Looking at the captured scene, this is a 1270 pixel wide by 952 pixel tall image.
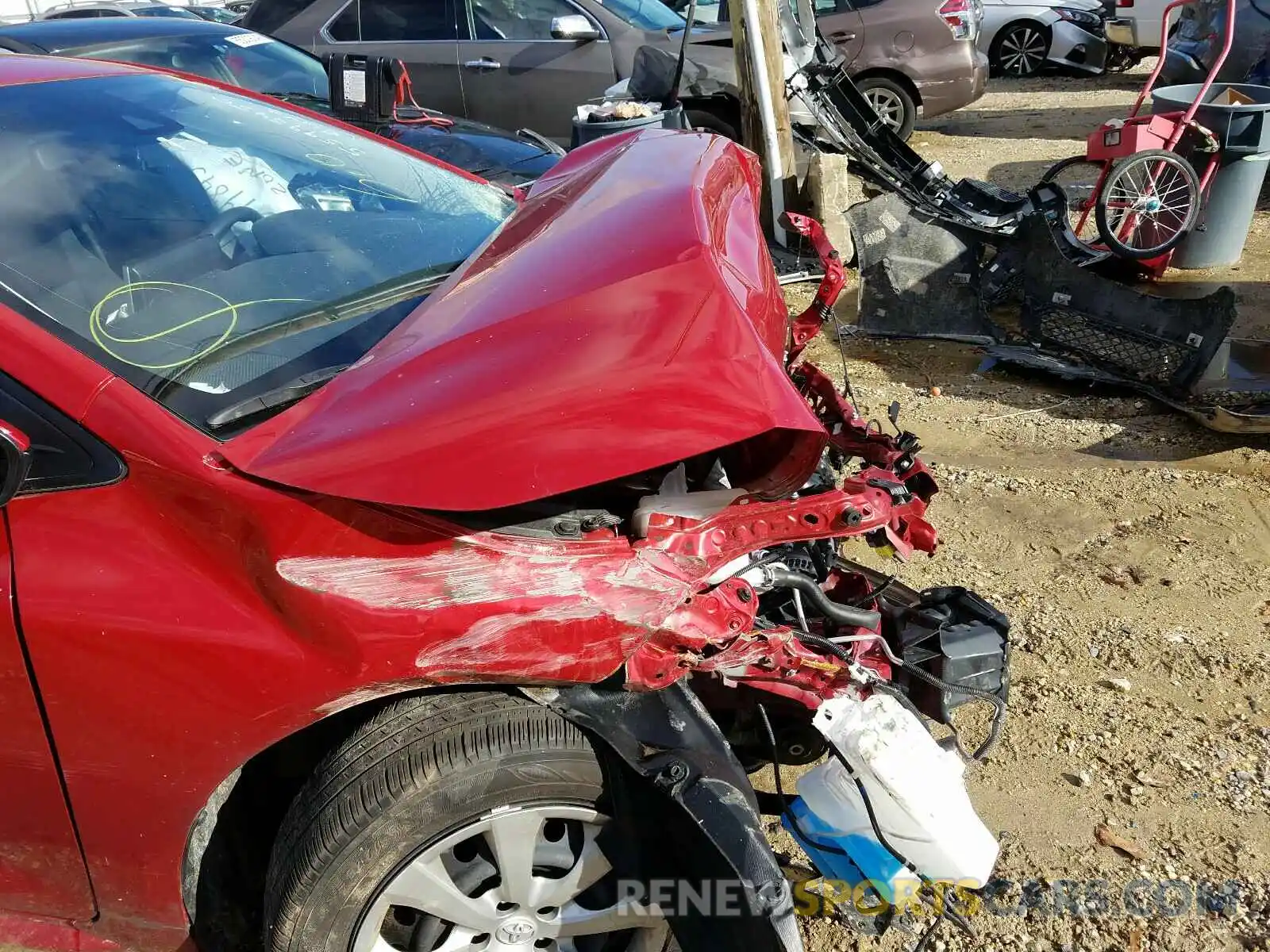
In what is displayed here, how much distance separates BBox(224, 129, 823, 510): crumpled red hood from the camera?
5.05 ft

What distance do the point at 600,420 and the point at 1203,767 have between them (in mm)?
2052

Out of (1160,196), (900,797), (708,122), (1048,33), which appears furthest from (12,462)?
(1048,33)

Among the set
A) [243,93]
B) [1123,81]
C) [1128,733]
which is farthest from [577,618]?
[1123,81]

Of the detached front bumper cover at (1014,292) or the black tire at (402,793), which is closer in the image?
the black tire at (402,793)

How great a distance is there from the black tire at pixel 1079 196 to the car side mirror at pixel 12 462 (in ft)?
18.3

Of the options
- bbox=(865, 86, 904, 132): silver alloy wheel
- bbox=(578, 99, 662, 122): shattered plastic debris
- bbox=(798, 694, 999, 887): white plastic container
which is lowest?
bbox=(798, 694, 999, 887): white plastic container

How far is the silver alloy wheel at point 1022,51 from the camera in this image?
12.5 meters

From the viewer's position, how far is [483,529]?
1687 mm

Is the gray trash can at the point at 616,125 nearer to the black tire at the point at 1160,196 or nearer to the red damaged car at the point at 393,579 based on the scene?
the black tire at the point at 1160,196

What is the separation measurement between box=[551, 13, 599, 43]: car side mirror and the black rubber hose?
5.71 metres

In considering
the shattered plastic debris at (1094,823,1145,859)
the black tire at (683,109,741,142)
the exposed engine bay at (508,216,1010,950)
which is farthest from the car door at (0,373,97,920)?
the black tire at (683,109,741,142)

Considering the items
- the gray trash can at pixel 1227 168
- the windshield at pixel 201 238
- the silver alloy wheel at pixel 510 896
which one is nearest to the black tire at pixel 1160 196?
the gray trash can at pixel 1227 168

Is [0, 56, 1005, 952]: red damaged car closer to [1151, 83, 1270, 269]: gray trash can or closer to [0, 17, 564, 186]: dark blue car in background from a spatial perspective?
[0, 17, 564, 186]: dark blue car in background

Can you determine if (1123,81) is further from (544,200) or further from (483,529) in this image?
(483,529)
